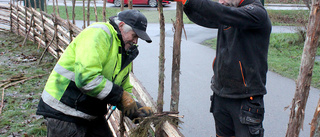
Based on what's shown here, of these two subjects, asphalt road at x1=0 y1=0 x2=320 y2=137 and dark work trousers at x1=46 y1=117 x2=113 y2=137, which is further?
asphalt road at x1=0 y1=0 x2=320 y2=137

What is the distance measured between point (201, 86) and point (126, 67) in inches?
132

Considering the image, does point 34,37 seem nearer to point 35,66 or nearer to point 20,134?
point 35,66

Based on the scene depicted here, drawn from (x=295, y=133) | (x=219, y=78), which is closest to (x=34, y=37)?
(x=219, y=78)

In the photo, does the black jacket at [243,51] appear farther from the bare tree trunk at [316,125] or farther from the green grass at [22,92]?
the green grass at [22,92]

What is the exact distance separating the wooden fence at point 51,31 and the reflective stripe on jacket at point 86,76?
1.87 feet

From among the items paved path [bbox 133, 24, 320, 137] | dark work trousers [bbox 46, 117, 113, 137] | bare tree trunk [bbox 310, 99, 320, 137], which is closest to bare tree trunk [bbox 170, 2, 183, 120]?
dark work trousers [bbox 46, 117, 113, 137]

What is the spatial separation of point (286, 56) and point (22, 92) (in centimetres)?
613

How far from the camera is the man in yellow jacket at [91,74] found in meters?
1.99

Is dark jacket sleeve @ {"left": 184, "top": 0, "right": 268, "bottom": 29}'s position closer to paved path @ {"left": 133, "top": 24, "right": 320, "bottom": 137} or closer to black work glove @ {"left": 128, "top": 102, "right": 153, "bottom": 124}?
black work glove @ {"left": 128, "top": 102, "right": 153, "bottom": 124}

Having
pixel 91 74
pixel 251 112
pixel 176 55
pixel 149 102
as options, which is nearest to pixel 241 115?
pixel 251 112

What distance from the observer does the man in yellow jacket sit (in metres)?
1.99

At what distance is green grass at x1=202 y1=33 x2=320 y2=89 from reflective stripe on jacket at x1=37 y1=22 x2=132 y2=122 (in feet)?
14.7

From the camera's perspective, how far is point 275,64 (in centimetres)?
660

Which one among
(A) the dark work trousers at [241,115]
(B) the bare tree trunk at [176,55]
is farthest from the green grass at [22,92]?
(A) the dark work trousers at [241,115]
